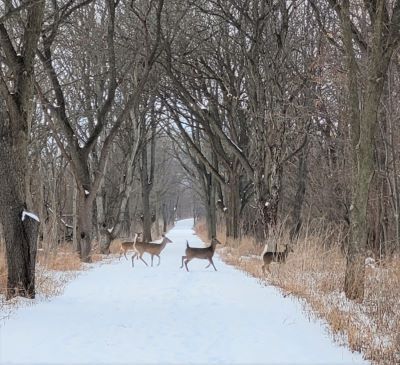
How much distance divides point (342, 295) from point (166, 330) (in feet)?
10.0

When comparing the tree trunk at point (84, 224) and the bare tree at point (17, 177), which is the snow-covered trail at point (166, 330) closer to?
the bare tree at point (17, 177)

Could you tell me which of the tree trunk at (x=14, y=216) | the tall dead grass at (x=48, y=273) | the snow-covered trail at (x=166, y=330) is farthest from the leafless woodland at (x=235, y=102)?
the snow-covered trail at (x=166, y=330)

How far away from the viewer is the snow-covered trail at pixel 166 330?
16.3 feet

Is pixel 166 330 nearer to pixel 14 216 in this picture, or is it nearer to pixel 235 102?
pixel 14 216

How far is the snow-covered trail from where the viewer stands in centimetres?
498

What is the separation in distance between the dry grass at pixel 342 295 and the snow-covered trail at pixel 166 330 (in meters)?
0.24

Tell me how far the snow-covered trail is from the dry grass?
241 mm

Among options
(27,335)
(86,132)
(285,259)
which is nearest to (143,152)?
(86,132)

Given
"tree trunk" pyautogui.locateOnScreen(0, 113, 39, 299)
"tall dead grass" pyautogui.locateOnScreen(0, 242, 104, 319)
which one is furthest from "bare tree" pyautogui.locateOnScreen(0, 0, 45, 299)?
"tall dead grass" pyautogui.locateOnScreen(0, 242, 104, 319)

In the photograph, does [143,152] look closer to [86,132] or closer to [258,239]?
[86,132]

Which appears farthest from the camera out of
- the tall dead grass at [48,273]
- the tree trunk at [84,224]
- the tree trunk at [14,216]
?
the tree trunk at [84,224]

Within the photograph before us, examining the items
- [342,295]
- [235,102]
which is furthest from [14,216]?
[235,102]

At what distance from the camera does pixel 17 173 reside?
7.86 m

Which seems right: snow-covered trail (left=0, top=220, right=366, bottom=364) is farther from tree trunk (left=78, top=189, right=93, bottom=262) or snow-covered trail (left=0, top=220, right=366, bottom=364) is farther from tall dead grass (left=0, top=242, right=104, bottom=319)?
tree trunk (left=78, top=189, right=93, bottom=262)
